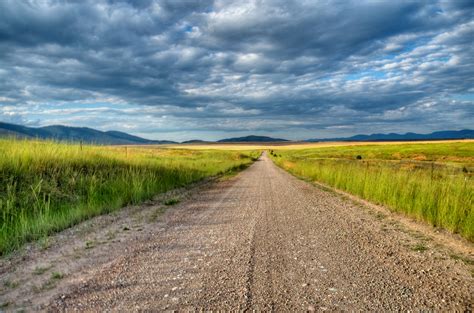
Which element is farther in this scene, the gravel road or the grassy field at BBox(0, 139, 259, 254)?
the grassy field at BBox(0, 139, 259, 254)

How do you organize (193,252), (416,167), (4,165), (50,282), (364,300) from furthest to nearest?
1. (416,167)
2. (4,165)
3. (193,252)
4. (50,282)
5. (364,300)

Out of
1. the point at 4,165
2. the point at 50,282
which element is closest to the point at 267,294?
the point at 50,282

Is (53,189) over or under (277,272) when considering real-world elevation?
over

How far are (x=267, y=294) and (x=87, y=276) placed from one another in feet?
8.18

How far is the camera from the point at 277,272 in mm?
4414

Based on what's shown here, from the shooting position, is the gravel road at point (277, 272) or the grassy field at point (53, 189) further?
the grassy field at point (53, 189)

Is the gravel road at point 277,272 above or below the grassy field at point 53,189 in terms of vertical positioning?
below

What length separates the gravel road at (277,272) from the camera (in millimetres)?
3514

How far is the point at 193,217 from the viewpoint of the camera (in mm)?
8445

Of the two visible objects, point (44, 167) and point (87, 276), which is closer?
point (87, 276)

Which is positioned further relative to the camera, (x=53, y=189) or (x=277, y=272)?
(x=53, y=189)

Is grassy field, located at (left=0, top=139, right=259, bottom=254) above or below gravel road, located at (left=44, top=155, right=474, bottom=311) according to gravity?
above

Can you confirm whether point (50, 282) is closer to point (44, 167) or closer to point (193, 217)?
point (193, 217)

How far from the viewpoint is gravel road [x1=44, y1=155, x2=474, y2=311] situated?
3.51 m
